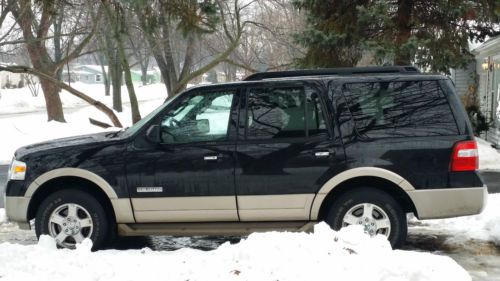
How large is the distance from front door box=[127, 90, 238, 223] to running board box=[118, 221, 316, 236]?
0.06 meters

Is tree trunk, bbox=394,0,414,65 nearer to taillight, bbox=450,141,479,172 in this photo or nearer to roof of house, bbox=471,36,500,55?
roof of house, bbox=471,36,500,55

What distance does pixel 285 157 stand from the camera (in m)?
5.50

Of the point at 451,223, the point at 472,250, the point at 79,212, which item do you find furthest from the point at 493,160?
the point at 79,212

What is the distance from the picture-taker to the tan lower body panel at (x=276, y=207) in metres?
5.50

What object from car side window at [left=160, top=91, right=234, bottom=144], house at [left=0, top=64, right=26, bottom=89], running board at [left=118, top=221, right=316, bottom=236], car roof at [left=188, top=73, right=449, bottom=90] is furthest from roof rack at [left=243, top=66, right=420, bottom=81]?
house at [left=0, top=64, right=26, bottom=89]

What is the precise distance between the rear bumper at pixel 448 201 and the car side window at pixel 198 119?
2.02 metres

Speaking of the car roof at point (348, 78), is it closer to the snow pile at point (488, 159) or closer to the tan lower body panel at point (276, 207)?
the tan lower body panel at point (276, 207)

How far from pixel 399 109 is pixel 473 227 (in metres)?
2.18

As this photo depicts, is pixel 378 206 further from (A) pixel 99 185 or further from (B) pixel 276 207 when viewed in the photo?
(A) pixel 99 185

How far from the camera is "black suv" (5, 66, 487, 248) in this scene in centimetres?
545

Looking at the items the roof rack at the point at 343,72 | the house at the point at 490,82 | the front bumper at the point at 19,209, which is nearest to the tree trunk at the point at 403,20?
the house at the point at 490,82

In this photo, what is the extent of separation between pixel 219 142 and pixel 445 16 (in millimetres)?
10962

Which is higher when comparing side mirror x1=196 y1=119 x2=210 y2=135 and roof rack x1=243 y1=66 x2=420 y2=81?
roof rack x1=243 y1=66 x2=420 y2=81

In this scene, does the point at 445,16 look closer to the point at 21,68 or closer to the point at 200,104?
the point at 200,104
